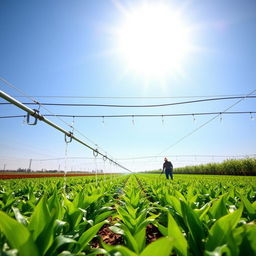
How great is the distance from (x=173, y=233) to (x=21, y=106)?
112 inches

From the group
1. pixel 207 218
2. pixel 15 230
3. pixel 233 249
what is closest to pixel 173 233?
pixel 233 249

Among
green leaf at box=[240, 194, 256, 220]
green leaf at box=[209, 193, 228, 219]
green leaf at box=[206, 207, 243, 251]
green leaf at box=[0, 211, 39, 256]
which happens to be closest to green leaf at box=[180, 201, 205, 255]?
green leaf at box=[206, 207, 243, 251]

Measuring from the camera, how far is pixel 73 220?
208 cm

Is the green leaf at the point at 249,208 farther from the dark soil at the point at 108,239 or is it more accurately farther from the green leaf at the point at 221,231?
the dark soil at the point at 108,239

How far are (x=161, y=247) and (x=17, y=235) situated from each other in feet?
3.19

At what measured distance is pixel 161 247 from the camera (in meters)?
1.02

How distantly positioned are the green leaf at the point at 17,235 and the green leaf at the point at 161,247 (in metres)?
0.77

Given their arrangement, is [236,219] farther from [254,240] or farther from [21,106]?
[21,106]

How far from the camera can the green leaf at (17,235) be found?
3.50 feet

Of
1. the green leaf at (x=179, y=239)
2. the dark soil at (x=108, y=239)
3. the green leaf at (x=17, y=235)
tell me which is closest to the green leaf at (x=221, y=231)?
the green leaf at (x=179, y=239)

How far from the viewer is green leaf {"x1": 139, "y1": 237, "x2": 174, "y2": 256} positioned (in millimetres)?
990

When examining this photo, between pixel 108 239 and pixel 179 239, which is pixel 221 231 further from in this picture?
pixel 108 239

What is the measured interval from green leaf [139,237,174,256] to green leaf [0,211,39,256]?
2.52 ft

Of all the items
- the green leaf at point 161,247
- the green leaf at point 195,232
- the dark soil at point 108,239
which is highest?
the green leaf at point 161,247
